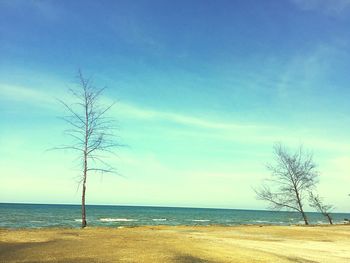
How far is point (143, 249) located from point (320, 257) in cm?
640

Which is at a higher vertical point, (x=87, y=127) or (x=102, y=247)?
(x=87, y=127)

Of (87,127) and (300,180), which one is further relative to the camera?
(300,180)

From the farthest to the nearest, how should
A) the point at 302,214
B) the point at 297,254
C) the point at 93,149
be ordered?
the point at 302,214 → the point at 93,149 → the point at 297,254

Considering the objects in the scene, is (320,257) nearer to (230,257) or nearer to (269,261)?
(269,261)

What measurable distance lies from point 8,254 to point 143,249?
4.21 meters

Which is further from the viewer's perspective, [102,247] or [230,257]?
[102,247]

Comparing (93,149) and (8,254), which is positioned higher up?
(93,149)

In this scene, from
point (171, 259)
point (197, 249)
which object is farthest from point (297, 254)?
point (171, 259)

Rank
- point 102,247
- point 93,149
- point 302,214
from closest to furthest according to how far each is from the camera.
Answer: point 102,247 → point 93,149 → point 302,214

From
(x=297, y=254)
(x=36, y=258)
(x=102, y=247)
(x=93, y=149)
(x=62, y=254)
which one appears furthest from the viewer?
(x=93, y=149)

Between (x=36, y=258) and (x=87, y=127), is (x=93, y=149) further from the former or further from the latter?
(x=36, y=258)

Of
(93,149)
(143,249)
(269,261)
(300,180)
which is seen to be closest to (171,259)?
(143,249)

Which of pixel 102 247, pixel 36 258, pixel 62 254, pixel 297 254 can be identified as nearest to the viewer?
pixel 36 258

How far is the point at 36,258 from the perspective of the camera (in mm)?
10062
